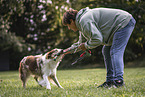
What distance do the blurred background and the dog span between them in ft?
21.8

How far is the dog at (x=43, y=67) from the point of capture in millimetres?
3879

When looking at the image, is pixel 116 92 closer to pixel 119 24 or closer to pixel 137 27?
pixel 119 24

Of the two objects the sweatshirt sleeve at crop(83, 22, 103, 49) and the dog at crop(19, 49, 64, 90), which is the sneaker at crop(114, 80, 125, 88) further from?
the dog at crop(19, 49, 64, 90)

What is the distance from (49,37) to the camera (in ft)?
54.2

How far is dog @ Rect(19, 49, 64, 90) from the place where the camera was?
12.7 ft

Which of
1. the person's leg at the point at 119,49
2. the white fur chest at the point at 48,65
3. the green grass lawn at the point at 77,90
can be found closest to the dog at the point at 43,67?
the white fur chest at the point at 48,65

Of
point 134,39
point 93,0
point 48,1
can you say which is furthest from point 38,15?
point 48,1

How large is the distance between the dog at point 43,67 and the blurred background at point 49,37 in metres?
6.65

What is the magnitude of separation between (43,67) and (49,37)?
12.8 m

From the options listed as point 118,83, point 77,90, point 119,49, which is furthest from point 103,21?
point 77,90

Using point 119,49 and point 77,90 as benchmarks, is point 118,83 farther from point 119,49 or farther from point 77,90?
point 77,90

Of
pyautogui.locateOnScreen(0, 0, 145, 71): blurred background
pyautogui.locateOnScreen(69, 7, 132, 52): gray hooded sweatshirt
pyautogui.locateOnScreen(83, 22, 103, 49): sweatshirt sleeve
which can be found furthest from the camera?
pyautogui.locateOnScreen(0, 0, 145, 71): blurred background

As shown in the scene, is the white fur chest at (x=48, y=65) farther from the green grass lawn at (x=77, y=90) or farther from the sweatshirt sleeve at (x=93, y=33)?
the sweatshirt sleeve at (x=93, y=33)

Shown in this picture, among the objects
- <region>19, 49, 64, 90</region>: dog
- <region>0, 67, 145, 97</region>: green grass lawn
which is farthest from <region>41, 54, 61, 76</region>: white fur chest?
<region>0, 67, 145, 97</region>: green grass lawn
